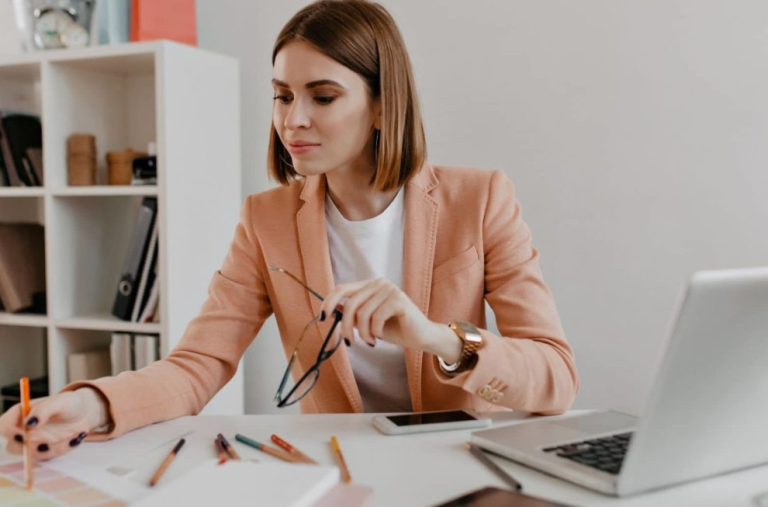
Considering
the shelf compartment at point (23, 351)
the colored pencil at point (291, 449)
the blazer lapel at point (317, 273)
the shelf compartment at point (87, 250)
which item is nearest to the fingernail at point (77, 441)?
the colored pencil at point (291, 449)

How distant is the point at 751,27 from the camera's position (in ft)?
6.40

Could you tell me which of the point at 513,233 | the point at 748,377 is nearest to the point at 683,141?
the point at 513,233

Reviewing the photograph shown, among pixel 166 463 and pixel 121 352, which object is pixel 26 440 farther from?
pixel 121 352

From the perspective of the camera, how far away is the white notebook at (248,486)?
74cm

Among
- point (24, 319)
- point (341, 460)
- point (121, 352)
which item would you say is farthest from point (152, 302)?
point (341, 460)

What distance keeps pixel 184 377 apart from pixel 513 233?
0.63 meters

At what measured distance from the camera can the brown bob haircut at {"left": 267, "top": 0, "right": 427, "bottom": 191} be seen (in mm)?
1375

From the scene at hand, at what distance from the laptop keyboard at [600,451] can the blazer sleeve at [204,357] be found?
1.95 ft

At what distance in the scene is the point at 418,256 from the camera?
1399 millimetres

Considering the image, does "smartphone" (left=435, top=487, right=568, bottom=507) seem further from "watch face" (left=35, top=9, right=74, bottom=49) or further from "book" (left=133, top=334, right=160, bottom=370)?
"watch face" (left=35, top=9, right=74, bottom=49)

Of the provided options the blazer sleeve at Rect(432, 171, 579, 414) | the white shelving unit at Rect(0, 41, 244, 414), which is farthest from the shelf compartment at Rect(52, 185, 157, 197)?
the blazer sleeve at Rect(432, 171, 579, 414)

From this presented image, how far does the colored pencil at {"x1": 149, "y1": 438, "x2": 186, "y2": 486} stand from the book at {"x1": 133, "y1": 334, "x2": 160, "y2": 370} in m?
1.33

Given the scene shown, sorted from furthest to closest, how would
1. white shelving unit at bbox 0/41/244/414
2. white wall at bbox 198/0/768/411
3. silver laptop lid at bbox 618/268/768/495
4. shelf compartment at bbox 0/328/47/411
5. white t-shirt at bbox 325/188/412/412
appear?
shelf compartment at bbox 0/328/47/411, white shelving unit at bbox 0/41/244/414, white wall at bbox 198/0/768/411, white t-shirt at bbox 325/188/412/412, silver laptop lid at bbox 618/268/768/495

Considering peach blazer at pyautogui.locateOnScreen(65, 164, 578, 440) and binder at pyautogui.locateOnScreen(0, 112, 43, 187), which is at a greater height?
binder at pyautogui.locateOnScreen(0, 112, 43, 187)
